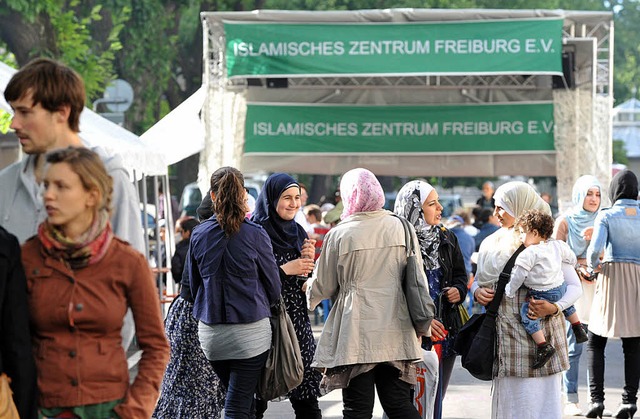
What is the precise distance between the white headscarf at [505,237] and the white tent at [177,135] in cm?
853

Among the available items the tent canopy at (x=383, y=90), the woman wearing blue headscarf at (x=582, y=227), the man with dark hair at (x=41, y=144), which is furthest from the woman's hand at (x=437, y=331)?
the tent canopy at (x=383, y=90)

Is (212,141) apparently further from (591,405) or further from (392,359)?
(392,359)

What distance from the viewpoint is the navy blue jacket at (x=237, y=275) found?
676 centimetres

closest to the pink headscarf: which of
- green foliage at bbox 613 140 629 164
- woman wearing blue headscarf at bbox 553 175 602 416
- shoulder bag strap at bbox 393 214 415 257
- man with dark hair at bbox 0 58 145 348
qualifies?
shoulder bag strap at bbox 393 214 415 257

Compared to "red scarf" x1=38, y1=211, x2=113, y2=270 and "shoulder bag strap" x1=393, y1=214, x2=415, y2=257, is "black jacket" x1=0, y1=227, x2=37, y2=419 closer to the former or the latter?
"red scarf" x1=38, y1=211, x2=113, y2=270

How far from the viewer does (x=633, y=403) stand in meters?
9.12

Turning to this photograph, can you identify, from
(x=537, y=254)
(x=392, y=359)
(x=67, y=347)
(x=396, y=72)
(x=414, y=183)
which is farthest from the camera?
(x=396, y=72)

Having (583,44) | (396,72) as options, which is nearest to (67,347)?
(396,72)

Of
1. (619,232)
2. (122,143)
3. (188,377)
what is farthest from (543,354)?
(122,143)

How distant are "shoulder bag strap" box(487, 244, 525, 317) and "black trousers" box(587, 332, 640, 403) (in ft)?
7.81

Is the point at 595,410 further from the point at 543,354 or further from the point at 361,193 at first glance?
the point at 361,193

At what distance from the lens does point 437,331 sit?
291 inches

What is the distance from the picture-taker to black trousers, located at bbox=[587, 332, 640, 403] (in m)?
9.17

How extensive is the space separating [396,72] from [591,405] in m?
9.25
